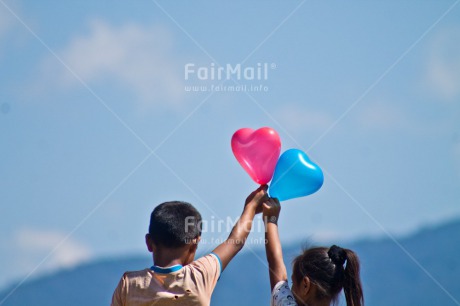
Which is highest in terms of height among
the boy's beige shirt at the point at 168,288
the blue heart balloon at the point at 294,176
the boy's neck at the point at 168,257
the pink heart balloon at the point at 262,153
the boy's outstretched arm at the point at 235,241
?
the pink heart balloon at the point at 262,153

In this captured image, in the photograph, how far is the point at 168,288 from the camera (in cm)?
164

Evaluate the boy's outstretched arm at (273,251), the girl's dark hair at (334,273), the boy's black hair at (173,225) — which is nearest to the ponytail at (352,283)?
the girl's dark hair at (334,273)

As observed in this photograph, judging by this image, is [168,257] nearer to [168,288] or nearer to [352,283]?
[168,288]

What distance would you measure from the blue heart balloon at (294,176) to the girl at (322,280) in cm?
32

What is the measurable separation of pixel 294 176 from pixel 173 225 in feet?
1.91

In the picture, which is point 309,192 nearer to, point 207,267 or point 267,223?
point 267,223

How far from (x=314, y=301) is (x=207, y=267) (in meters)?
0.33

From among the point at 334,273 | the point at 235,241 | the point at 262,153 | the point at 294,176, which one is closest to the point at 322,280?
the point at 334,273

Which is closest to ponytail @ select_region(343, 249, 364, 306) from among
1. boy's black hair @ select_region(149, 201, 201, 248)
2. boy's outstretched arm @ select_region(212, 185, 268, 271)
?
boy's outstretched arm @ select_region(212, 185, 268, 271)

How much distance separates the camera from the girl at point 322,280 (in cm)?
178

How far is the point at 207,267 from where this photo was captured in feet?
5.52

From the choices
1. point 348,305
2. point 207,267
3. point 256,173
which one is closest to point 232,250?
point 207,267

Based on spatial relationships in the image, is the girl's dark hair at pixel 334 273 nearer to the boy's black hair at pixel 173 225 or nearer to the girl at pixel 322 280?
the girl at pixel 322 280

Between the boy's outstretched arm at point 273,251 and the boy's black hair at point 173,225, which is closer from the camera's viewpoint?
the boy's black hair at point 173,225
